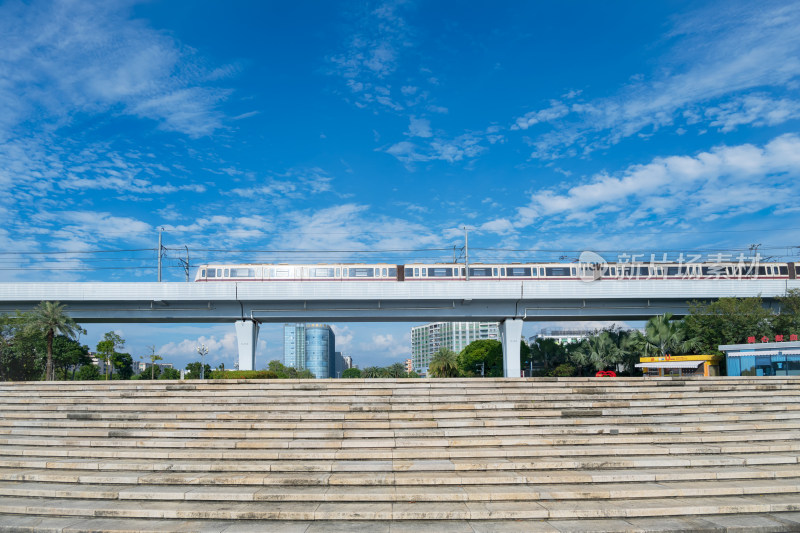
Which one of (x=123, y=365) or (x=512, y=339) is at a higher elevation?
(x=512, y=339)

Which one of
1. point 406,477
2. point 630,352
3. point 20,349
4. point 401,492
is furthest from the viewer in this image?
point 630,352

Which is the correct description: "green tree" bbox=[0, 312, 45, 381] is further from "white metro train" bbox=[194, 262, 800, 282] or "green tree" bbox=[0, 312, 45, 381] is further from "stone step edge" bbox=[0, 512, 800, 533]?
"stone step edge" bbox=[0, 512, 800, 533]

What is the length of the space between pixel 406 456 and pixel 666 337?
93.2 feet

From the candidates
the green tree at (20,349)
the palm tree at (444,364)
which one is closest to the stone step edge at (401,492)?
the green tree at (20,349)

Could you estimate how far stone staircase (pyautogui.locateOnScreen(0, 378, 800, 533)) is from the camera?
29.2ft

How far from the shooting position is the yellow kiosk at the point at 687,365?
2806 cm

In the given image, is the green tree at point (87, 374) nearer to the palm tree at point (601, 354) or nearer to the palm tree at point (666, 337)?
the palm tree at point (601, 354)

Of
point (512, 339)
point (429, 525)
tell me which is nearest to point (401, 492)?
point (429, 525)

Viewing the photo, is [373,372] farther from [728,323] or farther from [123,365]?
[728,323]

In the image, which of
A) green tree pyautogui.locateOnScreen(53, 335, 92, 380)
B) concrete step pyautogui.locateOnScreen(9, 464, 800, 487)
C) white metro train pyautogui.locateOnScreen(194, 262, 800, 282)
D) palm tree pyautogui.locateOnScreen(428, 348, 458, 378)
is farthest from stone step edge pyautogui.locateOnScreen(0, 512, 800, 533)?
palm tree pyautogui.locateOnScreen(428, 348, 458, 378)

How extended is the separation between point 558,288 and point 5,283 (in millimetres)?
37748

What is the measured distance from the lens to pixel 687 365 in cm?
2833

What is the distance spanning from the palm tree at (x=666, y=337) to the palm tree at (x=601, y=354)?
522cm

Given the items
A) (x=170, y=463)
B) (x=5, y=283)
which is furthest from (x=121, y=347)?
(x=170, y=463)
